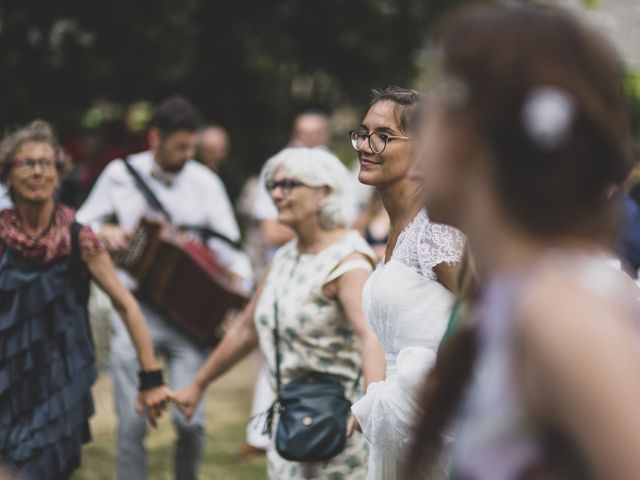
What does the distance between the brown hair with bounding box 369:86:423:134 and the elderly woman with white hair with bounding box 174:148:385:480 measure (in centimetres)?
82

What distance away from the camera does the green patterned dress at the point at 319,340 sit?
475 cm

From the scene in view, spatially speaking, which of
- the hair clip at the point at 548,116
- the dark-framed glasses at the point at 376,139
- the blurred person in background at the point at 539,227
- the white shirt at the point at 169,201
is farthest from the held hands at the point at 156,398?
the hair clip at the point at 548,116

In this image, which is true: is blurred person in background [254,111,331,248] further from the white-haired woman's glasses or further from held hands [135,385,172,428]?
held hands [135,385,172,428]

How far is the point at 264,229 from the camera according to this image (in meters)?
8.16

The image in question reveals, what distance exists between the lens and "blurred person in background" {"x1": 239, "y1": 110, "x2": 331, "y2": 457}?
7.66m

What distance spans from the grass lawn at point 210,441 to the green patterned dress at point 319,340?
2690mm

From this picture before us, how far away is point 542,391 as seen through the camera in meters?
1.47

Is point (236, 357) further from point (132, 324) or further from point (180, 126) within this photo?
point (180, 126)

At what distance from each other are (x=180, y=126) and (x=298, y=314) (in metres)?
2.41

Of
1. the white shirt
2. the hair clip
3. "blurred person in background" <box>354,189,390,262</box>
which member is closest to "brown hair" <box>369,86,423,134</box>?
the hair clip

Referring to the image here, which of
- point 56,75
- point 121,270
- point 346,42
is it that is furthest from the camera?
point 346,42

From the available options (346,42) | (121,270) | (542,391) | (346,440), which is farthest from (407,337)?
(346,42)

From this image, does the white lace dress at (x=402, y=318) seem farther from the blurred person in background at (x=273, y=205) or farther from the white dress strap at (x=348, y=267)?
the blurred person in background at (x=273, y=205)

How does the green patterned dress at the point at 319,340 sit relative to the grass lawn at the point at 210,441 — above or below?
above
